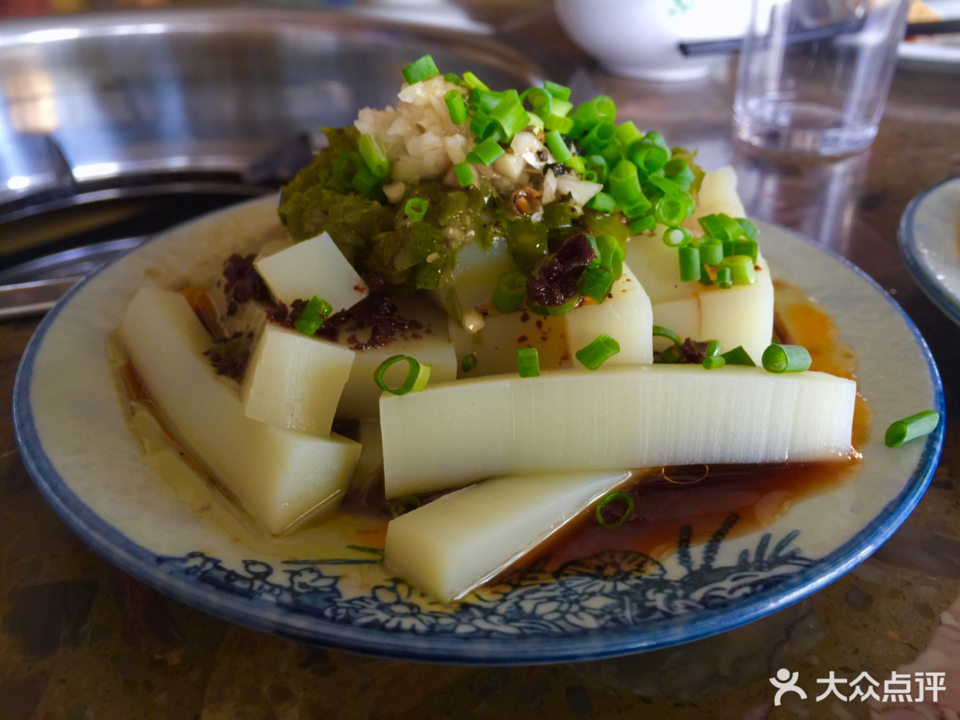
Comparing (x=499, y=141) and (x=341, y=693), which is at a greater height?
(x=499, y=141)

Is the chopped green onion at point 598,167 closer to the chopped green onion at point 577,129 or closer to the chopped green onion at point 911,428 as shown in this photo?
the chopped green onion at point 577,129

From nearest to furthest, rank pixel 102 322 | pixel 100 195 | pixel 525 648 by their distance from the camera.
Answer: pixel 525 648, pixel 102 322, pixel 100 195

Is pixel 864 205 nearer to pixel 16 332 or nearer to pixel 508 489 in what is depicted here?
pixel 508 489

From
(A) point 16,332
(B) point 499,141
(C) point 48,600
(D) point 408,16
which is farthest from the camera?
(D) point 408,16

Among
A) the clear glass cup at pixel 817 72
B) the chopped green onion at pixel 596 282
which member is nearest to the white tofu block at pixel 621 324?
the chopped green onion at pixel 596 282

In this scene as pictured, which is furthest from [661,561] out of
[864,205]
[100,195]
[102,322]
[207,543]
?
[100,195]

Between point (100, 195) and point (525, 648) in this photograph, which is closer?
point (525, 648)

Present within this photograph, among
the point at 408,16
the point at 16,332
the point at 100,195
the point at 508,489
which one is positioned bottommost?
the point at 100,195
